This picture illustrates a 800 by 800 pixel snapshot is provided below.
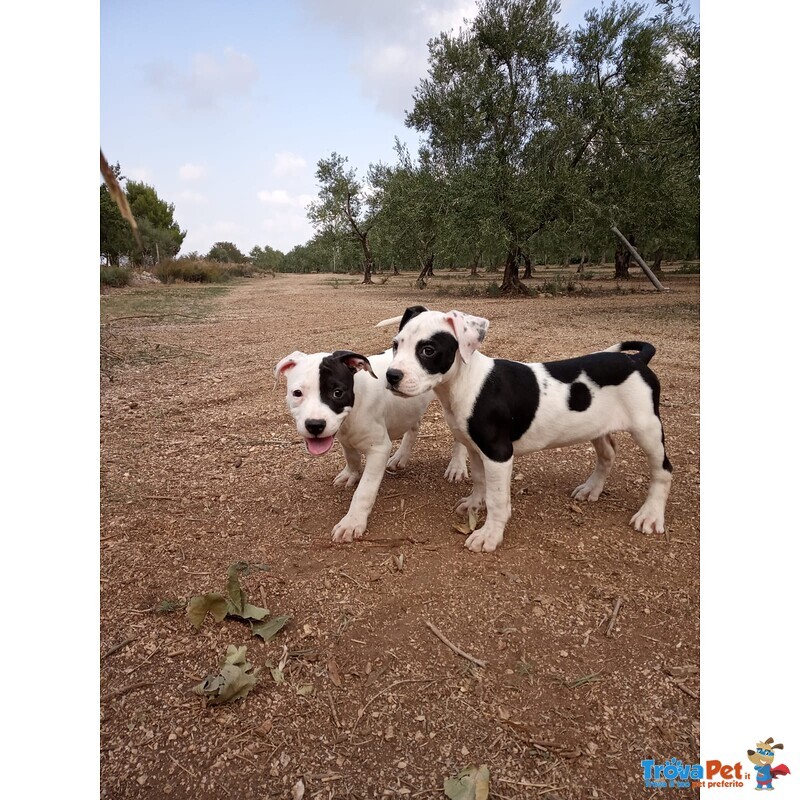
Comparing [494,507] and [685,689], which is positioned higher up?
[494,507]

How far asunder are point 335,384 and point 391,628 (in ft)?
4.44

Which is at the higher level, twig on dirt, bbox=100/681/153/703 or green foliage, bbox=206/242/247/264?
green foliage, bbox=206/242/247/264

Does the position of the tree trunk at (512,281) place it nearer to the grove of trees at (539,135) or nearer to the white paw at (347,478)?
the grove of trees at (539,135)

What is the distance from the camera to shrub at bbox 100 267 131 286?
2397 centimetres

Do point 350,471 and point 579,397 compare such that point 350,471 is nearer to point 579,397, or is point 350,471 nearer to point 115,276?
point 579,397

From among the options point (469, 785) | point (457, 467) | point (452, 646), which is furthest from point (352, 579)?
point (457, 467)

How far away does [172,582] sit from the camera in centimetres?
281

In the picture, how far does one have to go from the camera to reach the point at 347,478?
4.07 metres

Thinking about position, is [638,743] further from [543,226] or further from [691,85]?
[543,226]

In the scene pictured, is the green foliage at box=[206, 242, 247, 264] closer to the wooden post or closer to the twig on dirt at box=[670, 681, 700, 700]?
the wooden post

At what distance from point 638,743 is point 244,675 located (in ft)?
5.15

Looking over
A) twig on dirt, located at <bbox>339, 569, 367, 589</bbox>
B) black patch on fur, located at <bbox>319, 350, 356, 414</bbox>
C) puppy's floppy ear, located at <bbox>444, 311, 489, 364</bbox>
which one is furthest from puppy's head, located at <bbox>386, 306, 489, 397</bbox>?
twig on dirt, located at <bbox>339, 569, 367, 589</bbox>

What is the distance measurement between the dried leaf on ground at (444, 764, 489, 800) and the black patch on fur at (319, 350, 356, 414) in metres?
1.80

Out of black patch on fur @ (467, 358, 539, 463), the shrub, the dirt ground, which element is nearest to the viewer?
the dirt ground
